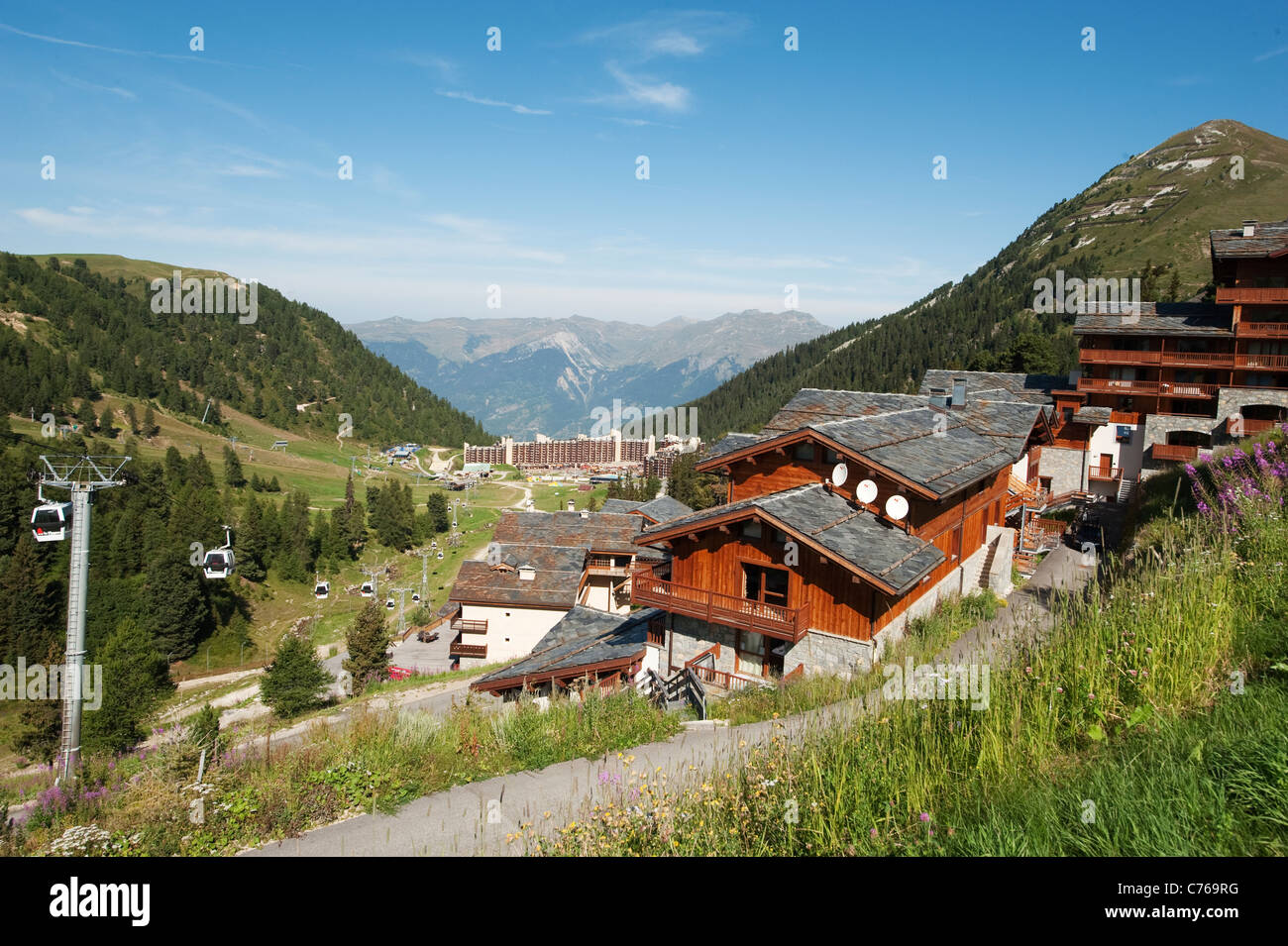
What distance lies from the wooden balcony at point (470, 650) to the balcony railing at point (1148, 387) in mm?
43861

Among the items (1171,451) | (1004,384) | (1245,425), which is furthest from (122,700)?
(1245,425)

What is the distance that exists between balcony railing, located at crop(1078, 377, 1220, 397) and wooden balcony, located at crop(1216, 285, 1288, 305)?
16.5 feet

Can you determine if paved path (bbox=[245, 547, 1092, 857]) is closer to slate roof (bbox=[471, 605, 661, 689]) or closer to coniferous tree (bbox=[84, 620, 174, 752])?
slate roof (bbox=[471, 605, 661, 689])

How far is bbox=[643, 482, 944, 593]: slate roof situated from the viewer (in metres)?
18.5

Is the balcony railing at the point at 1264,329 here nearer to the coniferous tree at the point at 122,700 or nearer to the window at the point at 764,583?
the window at the point at 764,583

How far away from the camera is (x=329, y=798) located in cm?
806

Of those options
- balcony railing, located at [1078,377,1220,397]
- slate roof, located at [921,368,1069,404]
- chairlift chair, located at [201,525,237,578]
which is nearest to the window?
slate roof, located at [921,368,1069,404]

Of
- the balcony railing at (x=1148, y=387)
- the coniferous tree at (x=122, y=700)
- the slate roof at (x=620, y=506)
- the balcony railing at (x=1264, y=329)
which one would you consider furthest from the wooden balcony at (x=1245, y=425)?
the coniferous tree at (x=122, y=700)

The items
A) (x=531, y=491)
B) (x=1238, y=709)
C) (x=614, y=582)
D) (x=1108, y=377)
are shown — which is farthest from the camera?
(x=531, y=491)

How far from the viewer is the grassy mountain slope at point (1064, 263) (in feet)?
381
